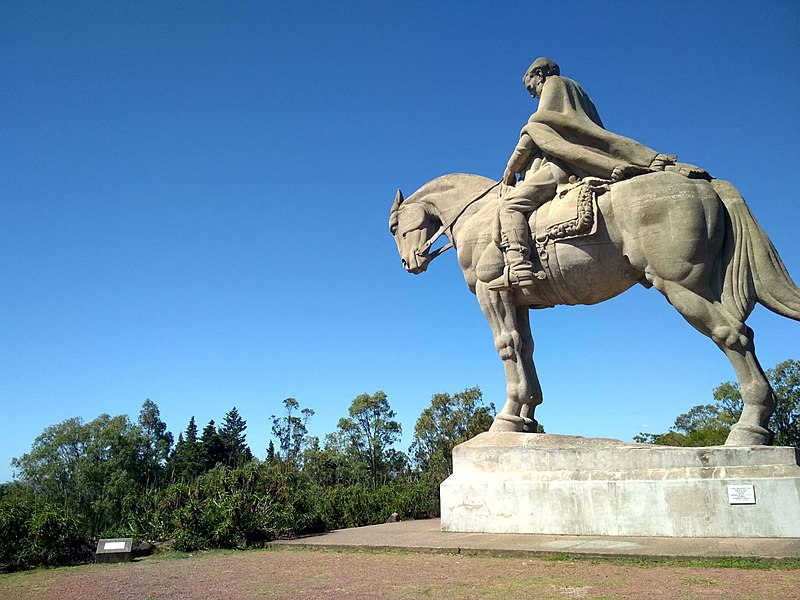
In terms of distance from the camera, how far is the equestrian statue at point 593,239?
780 cm

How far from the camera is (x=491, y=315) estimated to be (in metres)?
9.66

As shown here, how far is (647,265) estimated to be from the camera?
27.2ft

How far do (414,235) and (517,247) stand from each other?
2536mm

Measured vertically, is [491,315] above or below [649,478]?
above

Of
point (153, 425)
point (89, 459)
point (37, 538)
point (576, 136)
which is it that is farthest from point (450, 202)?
point (153, 425)

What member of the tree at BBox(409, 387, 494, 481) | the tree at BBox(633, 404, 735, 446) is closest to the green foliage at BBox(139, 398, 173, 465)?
the tree at BBox(409, 387, 494, 481)

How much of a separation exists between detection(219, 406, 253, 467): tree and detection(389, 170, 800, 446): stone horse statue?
38.8 meters

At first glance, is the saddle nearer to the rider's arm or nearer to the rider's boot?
the rider's boot

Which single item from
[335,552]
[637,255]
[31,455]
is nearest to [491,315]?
[637,255]

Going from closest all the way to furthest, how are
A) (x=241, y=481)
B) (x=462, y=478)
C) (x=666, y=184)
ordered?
(x=666, y=184) → (x=462, y=478) → (x=241, y=481)

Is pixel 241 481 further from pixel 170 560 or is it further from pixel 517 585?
pixel 517 585

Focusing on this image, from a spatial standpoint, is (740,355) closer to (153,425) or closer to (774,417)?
(774,417)

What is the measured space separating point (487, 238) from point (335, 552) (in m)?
5.16

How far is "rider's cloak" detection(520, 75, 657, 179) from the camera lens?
8.73 m
